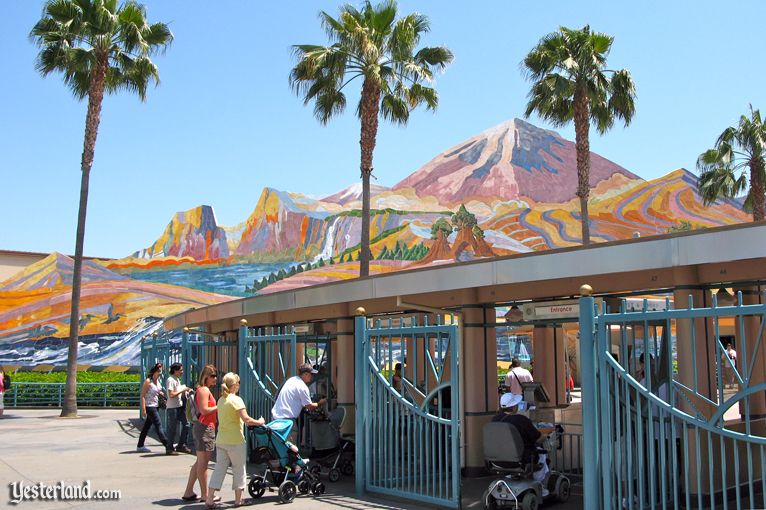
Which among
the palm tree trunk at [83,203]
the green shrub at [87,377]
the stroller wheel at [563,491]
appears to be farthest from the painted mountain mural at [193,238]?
the stroller wheel at [563,491]

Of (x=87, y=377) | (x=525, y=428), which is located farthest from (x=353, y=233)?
(x=525, y=428)

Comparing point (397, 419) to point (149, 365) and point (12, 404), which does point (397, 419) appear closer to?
point (149, 365)

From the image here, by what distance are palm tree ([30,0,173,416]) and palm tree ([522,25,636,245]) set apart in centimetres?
1288

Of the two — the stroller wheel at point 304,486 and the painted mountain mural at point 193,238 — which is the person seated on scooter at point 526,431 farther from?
the painted mountain mural at point 193,238

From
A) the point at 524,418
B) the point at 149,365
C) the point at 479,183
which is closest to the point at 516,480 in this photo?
the point at 524,418

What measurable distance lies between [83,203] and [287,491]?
19.3 meters

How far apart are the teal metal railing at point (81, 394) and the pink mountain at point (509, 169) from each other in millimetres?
34116

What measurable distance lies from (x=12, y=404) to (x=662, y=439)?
2849 cm

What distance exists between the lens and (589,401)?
7.28 meters

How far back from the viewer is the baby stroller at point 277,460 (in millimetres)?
10102

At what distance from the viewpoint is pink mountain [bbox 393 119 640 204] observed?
59.2m

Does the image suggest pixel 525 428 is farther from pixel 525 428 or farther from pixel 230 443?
pixel 230 443

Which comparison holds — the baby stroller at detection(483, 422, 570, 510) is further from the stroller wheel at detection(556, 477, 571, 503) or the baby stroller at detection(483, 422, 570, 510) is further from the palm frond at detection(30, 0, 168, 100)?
the palm frond at detection(30, 0, 168, 100)

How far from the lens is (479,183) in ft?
199
